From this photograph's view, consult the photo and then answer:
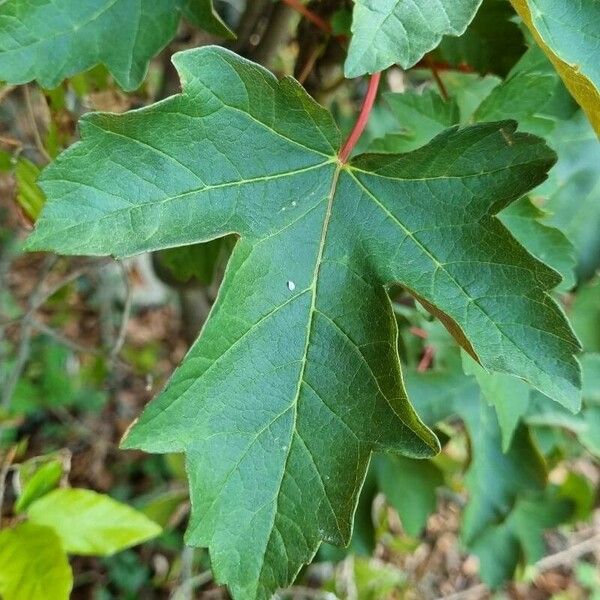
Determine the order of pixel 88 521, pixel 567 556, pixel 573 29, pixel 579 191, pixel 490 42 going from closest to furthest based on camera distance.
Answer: pixel 573 29 < pixel 490 42 < pixel 88 521 < pixel 579 191 < pixel 567 556

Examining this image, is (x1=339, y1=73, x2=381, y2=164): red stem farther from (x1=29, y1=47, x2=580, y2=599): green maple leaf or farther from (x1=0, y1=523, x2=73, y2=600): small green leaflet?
(x1=0, y1=523, x2=73, y2=600): small green leaflet

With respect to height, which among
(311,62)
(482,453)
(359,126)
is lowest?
(482,453)

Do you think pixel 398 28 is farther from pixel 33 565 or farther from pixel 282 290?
pixel 33 565

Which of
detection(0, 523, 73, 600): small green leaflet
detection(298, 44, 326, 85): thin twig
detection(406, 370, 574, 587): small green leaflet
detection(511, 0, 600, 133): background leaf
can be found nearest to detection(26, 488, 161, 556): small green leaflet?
detection(0, 523, 73, 600): small green leaflet

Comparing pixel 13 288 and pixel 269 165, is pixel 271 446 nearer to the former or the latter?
pixel 269 165

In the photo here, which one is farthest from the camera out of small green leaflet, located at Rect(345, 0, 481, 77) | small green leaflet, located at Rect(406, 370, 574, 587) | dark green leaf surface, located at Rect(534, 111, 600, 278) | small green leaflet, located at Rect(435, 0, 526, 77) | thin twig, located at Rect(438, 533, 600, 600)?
thin twig, located at Rect(438, 533, 600, 600)

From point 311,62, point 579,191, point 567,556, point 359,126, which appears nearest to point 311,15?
point 311,62
